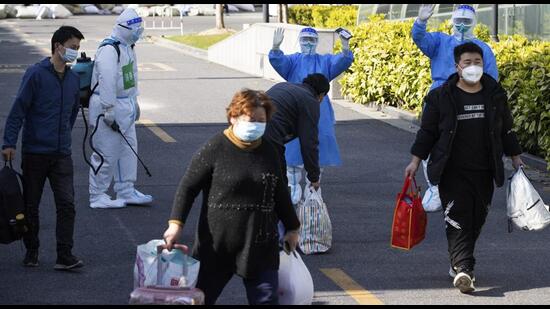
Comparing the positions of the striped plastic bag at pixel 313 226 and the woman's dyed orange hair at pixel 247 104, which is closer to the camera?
the woman's dyed orange hair at pixel 247 104

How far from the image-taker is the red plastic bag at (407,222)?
8.37 metres

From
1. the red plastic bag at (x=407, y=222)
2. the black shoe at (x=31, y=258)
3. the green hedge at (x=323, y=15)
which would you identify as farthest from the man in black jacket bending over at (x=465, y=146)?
the green hedge at (x=323, y=15)

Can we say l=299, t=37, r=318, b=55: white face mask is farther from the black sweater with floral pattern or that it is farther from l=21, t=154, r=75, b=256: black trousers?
the black sweater with floral pattern

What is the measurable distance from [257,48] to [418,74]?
9727 mm

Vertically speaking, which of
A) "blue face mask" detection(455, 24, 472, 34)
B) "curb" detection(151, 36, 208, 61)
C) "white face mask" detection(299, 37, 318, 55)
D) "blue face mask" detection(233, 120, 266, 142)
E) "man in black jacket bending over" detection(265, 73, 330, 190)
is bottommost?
"curb" detection(151, 36, 208, 61)

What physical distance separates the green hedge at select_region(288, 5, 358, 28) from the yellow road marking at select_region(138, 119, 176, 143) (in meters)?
9.24

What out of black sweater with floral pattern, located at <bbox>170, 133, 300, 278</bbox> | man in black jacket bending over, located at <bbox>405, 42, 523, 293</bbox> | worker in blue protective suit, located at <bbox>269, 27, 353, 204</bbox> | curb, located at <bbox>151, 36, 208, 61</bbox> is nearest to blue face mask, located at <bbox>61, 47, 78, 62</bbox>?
worker in blue protective suit, located at <bbox>269, 27, 353, 204</bbox>

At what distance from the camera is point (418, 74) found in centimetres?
1820

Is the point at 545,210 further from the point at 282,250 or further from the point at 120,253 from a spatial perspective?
the point at 120,253

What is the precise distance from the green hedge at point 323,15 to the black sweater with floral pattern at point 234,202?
20600mm

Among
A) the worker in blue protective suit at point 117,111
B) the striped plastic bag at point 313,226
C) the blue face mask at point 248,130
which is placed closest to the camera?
the blue face mask at point 248,130

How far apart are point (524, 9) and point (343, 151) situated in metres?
6.58

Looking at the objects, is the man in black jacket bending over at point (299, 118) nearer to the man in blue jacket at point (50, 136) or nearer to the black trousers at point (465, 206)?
the black trousers at point (465, 206)

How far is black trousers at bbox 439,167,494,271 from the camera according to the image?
8336 mm
